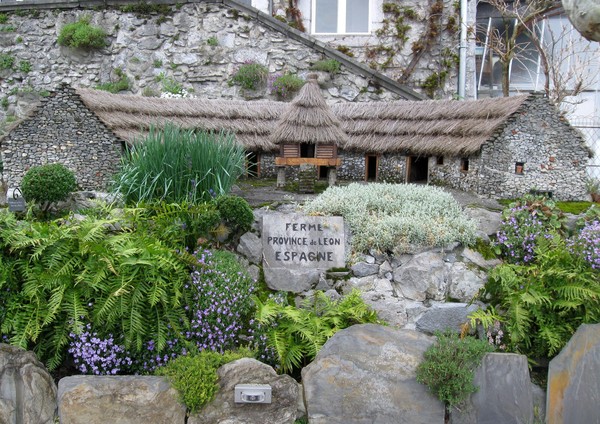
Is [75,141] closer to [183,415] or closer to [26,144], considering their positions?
[26,144]

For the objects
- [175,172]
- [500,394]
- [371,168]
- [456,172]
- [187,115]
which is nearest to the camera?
[500,394]

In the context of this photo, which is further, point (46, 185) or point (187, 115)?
point (187, 115)

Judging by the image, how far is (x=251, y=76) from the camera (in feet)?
47.5

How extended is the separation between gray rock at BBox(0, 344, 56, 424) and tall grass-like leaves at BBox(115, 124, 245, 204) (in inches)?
97.1

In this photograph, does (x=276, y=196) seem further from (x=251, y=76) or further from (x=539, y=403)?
(x=251, y=76)

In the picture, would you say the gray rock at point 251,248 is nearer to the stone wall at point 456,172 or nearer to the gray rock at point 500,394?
the gray rock at point 500,394

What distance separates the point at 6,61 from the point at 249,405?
539 inches

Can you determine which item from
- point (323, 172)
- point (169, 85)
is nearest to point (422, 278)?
point (323, 172)

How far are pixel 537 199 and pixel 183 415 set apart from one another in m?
4.99

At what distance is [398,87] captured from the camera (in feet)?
46.7

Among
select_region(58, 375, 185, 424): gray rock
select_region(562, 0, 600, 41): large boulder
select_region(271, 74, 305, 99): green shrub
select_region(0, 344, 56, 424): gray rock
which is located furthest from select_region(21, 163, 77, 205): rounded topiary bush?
select_region(271, 74, 305, 99): green shrub

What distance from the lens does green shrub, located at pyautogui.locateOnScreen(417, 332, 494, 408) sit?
5.38 metres

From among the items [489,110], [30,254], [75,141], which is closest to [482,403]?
[30,254]

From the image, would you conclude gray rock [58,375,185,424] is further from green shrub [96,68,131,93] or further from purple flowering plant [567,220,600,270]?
green shrub [96,68,131,93]
